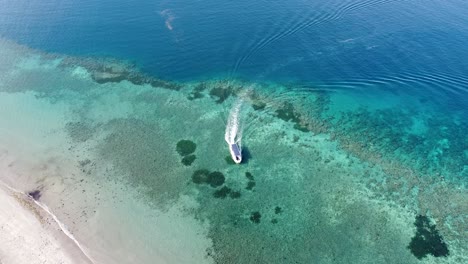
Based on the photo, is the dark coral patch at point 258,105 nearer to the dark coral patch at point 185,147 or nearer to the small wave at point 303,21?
the small wave at point 303,21

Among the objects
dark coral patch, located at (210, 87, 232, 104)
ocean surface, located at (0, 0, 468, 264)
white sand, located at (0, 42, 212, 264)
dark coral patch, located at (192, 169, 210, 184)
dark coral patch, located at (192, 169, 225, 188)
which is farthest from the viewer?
dark coral patch, located at (210, 87, 232, 104)

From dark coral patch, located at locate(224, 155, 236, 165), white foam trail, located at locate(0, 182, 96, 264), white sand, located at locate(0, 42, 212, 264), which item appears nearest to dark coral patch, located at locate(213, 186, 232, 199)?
white sand, located at locate(0, 42, 212, 264)

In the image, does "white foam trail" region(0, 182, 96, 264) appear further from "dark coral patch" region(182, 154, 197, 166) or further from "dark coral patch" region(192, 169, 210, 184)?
"dark coral patch" region(182, 154, 197, 166)

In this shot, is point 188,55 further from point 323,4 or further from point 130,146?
point 323,4

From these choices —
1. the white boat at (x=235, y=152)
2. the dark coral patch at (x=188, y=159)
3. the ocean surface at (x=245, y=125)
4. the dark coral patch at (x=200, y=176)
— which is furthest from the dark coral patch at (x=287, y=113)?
the dark coral patch at (x=200, y=176)

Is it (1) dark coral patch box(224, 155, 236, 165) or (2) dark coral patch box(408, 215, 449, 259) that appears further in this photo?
(1) dark coral patch box(224, 155, 236, 165)

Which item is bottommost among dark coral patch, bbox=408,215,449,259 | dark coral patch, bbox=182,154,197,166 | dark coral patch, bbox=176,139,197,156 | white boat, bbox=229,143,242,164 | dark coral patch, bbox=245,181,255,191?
dark coral patch, bbox=408,215,449,259
